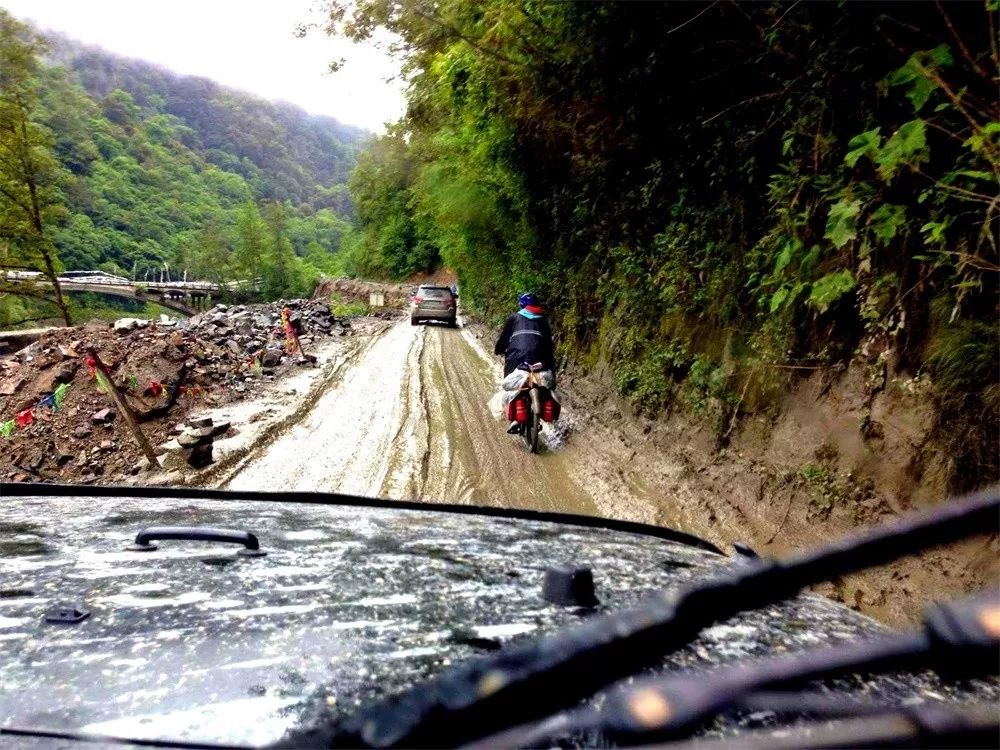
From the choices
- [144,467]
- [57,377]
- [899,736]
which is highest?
[899,736]

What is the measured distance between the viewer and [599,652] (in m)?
0.65

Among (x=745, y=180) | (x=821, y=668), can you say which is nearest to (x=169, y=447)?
(x=745, y=180)

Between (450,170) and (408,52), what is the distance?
3.81m

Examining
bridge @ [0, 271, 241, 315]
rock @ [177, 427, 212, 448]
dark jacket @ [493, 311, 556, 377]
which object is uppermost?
dark jacket @ [493, 311, 556, 377]

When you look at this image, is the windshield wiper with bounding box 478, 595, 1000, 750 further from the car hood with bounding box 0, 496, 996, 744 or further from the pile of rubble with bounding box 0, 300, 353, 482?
the pile of rubble with bounding box 0, 300, 353, 482

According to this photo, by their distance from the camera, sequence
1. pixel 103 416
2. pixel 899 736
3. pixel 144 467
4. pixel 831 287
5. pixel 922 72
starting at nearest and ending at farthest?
pixel 899 736 < pixel 922 72 < pixel 831 287 < pixel 144 467 < pixel 103 416

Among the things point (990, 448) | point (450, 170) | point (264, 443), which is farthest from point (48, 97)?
point (990, 448)

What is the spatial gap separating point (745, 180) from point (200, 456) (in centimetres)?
707

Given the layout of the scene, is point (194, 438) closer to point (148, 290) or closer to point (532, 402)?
point (532, 402)

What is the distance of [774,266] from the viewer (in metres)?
6.08

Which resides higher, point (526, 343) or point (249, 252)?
point (249, 252)

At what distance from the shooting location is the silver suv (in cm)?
2436

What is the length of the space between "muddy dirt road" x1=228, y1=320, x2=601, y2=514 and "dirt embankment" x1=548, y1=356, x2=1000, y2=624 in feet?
2.56

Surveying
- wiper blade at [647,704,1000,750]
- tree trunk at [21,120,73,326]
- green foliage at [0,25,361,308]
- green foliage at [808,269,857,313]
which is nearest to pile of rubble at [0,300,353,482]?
green foliage at [808,269,857,313]
